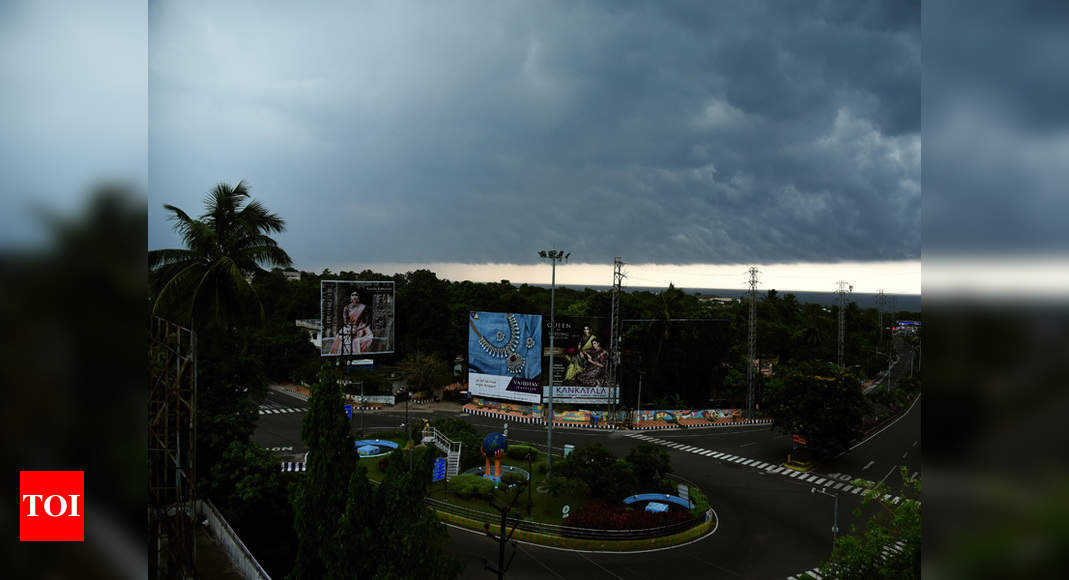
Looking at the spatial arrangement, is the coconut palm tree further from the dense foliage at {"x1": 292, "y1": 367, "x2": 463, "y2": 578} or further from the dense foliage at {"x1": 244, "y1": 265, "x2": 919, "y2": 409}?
the dense foliage at {"x1": 244, "y1": 265, "x2": 919, "y2": 409}

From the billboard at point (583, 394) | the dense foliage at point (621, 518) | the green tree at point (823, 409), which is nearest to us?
the dense foliage at point (621, 518)

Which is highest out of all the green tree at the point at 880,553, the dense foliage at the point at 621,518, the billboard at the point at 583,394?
the green tree at the point at 880,553

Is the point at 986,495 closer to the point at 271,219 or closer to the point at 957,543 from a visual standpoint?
the point at 957,543

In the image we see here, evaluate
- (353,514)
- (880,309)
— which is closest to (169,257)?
(353,514)

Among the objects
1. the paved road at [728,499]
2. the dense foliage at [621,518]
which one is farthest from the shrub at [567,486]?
the paved road at [728,499]

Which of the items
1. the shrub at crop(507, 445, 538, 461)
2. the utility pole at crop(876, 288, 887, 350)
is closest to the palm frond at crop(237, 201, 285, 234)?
the shrub at crop(507, 445, 538, 461)

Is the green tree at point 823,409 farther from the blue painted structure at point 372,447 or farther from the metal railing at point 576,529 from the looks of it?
the blue painted structure at point 372,447
